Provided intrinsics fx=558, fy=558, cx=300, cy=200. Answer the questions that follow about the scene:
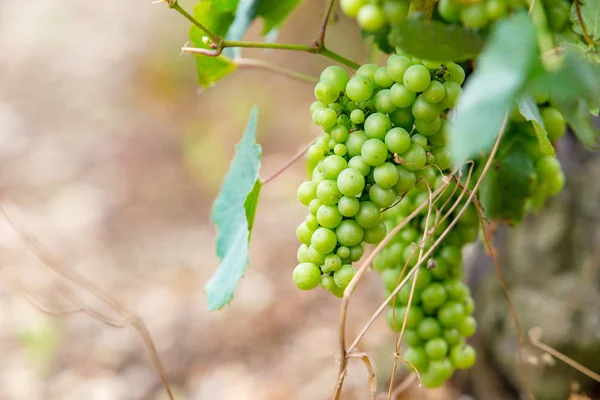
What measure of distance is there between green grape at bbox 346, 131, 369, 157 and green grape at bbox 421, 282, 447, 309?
0.76 ft

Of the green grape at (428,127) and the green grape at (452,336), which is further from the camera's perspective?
the green grape at (452,336)

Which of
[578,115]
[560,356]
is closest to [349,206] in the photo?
[578,115]

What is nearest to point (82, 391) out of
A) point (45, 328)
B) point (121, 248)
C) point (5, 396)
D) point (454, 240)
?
point (5, 396)

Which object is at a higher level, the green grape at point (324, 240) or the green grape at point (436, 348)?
the green grape at point (324, 240)

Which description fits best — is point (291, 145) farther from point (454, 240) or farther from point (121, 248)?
point (454, 240)

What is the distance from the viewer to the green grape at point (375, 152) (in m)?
0.47

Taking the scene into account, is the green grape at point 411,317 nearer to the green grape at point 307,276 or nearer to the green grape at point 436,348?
the green grape at point 436,348

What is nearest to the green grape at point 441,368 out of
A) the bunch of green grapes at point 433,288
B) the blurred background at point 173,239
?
the bunch of green grapes at point 433,288

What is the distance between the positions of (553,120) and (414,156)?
0.23m

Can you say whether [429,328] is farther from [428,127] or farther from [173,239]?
[173,239]

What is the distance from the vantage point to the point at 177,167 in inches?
113

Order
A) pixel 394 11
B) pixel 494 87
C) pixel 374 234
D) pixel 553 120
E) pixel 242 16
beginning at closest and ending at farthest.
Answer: pixel 494 87 < pixel 394 11 < pixel 374 234 < pixel 553 120 < pixel 242 16

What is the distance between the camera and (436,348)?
0.66 m

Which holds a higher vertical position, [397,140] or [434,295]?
[397,140]
